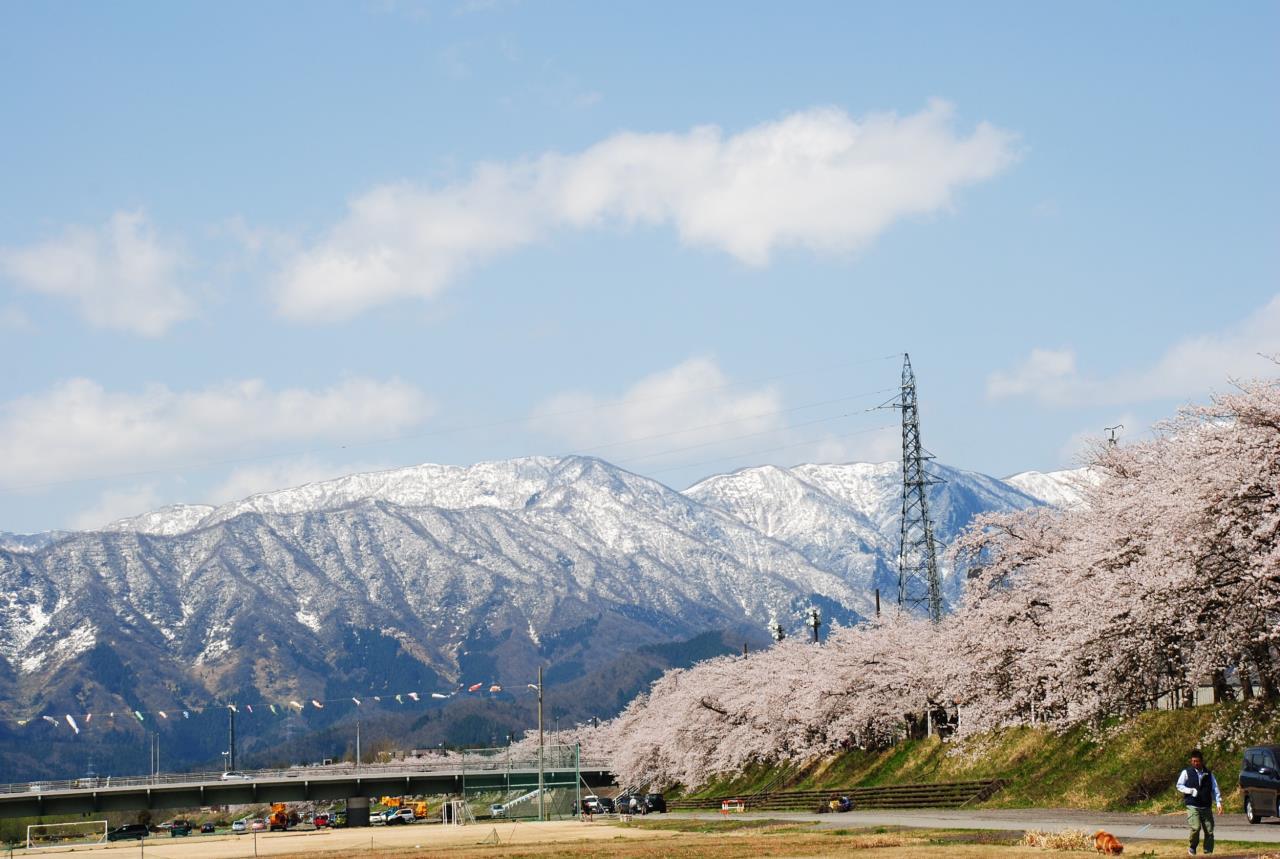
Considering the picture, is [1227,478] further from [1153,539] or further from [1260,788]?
[1260,788]

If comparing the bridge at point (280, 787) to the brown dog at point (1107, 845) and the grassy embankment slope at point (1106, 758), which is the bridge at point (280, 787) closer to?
the grassy embankment slope at point (1106, 758)

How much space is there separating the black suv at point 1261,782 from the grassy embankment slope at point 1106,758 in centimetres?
601

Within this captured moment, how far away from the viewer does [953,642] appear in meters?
76.2

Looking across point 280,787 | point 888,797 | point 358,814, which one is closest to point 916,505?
point 888,797

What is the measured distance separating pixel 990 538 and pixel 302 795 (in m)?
116

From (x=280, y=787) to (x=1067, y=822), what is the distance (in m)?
134

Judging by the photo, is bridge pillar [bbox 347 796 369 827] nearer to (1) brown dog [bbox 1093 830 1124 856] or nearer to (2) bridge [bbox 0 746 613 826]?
(2) bridge [bbox 0 746 613 826]

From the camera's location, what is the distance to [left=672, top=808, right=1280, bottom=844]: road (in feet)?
124

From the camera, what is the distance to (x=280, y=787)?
A: 166 m

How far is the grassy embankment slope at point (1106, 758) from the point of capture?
50094mm

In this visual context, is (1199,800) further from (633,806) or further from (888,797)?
(633,806)

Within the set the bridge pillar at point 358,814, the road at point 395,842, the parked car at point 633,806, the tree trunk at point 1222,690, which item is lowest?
the bridge pillar at point 358,814

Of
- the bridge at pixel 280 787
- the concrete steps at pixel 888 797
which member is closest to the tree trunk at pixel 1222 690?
the concrete steps at pixel 888 797

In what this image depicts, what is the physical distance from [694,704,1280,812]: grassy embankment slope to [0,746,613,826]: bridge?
44.7m
